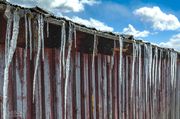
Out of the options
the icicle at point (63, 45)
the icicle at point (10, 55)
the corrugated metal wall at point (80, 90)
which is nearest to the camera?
the icicle at point (10, 55)

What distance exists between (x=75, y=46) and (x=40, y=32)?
918mm

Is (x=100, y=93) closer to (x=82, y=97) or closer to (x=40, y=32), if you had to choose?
(x=82, y=97)

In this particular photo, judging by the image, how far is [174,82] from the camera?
10.2 metres

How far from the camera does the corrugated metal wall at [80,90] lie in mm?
3432

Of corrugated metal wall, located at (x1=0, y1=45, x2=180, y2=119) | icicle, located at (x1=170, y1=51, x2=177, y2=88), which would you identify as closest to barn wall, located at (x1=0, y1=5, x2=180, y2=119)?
corrugated metal wall, located at (x1=0, y1=45, x2=180, y2=119)

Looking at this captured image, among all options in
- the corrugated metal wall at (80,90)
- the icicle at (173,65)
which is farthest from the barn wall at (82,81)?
the icicle at (173,65)

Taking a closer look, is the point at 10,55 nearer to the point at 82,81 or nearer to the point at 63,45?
the point at 63,45

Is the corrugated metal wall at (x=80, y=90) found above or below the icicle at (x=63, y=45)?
below

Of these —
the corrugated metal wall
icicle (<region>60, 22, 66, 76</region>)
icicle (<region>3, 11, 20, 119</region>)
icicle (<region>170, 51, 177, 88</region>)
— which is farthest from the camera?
icicle (<region>170, 51, 177, 88</region>)

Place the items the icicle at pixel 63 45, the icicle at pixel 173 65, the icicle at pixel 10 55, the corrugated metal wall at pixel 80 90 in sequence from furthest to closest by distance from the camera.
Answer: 1. the icicle at pixel 173 65
2. the icicle at pixel 63 45
3. the corrugated metal wall at pixel 80 90
4. the icicle at pixel 10 55

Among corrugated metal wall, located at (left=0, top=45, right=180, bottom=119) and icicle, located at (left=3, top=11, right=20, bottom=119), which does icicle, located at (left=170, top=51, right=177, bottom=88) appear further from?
icicle, located at (left=3, top=11, right=20, bottom=119)

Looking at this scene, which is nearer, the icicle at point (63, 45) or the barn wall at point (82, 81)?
the barn wall at point (82, 81)

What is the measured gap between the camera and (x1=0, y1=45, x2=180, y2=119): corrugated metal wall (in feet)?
11.3

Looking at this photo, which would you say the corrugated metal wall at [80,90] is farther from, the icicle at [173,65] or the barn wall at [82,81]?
the icicle at [173,65]
